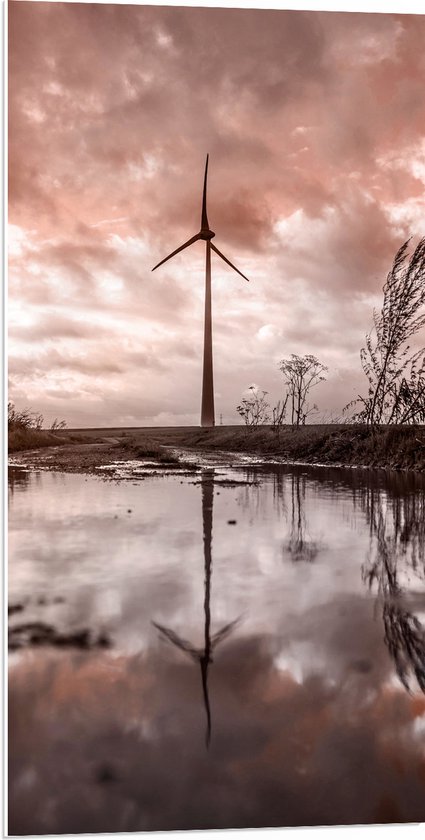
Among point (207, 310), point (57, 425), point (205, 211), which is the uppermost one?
point (205, 211)

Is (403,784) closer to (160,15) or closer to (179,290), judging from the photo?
(179,290)

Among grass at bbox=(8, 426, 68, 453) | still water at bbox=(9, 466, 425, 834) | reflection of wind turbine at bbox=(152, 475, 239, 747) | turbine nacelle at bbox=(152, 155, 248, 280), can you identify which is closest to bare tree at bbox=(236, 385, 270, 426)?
turbine nacelle at bbox=(152, 155, 248, 280)

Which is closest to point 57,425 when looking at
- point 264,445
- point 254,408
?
point 254,408

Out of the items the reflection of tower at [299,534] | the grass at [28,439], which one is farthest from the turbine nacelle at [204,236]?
the reflection of tower at [299,534]

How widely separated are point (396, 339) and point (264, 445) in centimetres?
208

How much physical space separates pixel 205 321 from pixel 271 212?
0.81 m

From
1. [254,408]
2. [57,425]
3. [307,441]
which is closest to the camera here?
[57,425]

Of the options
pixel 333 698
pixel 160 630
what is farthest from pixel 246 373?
pixel 333 698

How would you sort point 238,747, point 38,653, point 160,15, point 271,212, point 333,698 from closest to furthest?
1. point 238,747
2. point 333,698
3. point 38,653
4. point 160,15
5. point 271,212

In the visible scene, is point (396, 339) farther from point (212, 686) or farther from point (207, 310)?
point (212, 686)

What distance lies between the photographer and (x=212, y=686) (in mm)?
1967

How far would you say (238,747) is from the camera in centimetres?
181

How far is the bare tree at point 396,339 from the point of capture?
12.3 ft

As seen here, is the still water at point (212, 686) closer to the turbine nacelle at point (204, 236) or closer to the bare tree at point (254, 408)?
the bare tree at point (254, 408)
